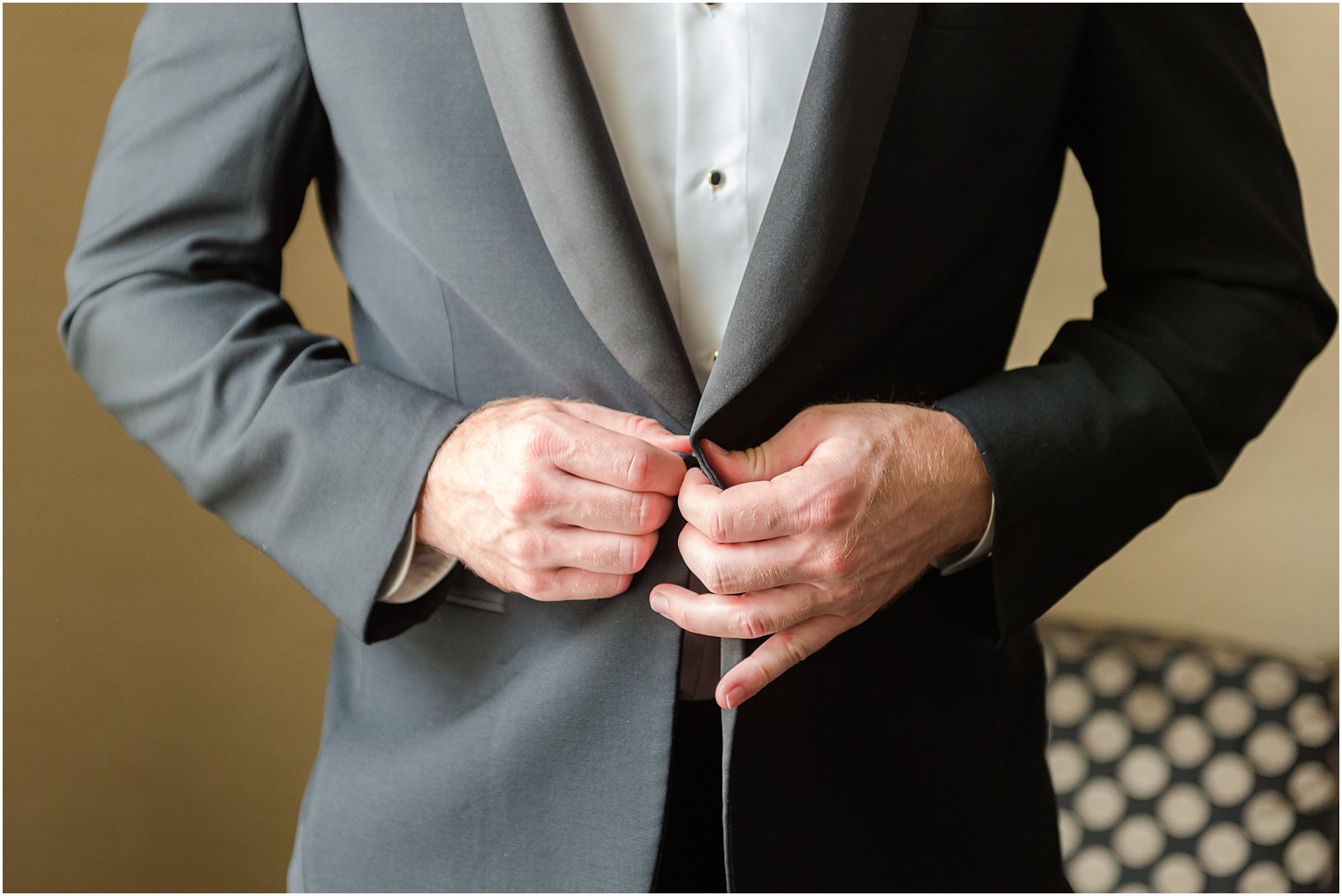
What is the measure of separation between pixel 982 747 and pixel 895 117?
526 millimetres

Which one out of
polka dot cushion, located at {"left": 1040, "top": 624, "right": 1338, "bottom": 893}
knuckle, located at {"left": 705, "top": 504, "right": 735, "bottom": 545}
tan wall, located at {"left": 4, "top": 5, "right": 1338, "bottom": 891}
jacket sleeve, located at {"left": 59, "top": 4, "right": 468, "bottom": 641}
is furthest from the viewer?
polka dot cushion, located at {"left": 1040, "top": 624, "right": 1338, "bottom": 893}

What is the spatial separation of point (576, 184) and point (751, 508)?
0.24 m

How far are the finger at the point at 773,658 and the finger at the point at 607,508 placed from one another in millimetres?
110

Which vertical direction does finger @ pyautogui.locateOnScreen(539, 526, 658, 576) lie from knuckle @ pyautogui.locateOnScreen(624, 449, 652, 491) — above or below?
below

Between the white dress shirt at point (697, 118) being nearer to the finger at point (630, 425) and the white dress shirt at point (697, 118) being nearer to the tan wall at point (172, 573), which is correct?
the finger at point (630, 425)

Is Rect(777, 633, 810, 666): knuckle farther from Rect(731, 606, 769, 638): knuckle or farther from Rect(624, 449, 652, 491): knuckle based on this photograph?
Rect(624, 449, 652, 491): knuckle

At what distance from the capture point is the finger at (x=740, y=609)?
2.29ft

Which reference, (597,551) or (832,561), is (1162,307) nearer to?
(832,561)

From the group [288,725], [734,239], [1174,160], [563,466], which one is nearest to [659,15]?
[734,239]

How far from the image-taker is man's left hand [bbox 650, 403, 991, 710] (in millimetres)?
684

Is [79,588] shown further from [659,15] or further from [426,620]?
[659,15]

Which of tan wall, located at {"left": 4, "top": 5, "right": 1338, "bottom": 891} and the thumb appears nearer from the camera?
the thumb

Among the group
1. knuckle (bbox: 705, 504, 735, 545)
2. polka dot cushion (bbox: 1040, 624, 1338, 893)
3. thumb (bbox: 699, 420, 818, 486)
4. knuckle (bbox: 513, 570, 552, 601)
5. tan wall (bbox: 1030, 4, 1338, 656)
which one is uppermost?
thumb (bbox: 699, 420, 818, 486)

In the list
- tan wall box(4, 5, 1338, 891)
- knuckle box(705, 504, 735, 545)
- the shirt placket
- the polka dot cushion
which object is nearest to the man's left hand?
knuckle box(705, 504, 735, 545)
